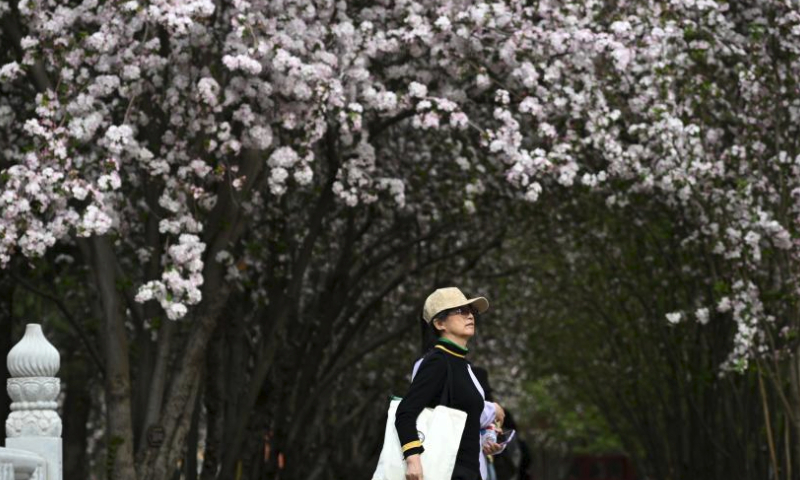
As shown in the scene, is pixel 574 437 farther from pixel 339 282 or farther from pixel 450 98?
pixel 450 98

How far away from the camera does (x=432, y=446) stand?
7.28 m

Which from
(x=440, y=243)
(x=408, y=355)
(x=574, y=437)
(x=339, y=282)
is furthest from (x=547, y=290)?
(x=574, y=437)

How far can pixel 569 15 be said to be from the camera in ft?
44.2

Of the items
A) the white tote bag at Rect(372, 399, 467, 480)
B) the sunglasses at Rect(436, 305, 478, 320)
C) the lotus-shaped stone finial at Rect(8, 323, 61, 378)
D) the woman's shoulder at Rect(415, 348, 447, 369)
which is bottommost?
the white tote bag at Rect(372, 399, 467, 480)

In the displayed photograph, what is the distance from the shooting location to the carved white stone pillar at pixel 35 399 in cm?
856

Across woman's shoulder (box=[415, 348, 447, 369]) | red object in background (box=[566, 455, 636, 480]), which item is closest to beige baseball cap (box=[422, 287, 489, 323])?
woman's shoulder (box=[415, 348, 447, 369])

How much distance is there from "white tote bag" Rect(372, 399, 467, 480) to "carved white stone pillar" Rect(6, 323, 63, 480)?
2185mm

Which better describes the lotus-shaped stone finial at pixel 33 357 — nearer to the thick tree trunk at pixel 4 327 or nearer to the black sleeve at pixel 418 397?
the black sleeve at pixel 418 397

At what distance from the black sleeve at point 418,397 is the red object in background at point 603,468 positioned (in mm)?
64261

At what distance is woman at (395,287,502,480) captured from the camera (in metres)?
7.29

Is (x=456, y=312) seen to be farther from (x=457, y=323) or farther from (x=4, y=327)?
(x=4, y=327)

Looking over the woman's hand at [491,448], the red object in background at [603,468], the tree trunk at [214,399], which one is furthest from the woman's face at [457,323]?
the red object in background at [603,468]

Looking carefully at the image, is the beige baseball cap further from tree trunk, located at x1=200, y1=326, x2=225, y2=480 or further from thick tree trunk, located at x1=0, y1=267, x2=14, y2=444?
thick tree trunk, located at x1=0, y1=267, x2=14, y2=444

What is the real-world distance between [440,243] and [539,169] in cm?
1082
